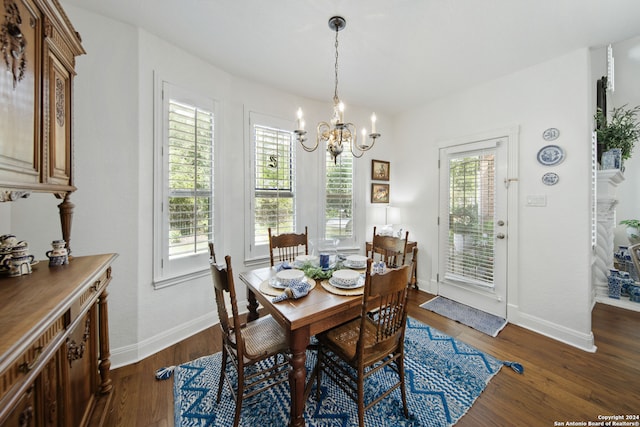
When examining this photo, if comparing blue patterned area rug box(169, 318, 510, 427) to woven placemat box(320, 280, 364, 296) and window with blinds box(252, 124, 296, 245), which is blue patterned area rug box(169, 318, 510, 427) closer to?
woven placemat box(320, 280, 364, 296)

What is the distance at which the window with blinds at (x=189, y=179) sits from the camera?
7.57 ft

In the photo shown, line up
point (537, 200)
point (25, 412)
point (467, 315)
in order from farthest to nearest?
1. point (467, 315)
2. point (537, 200)
3. point (25, 412)

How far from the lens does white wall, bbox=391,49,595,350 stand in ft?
7.46

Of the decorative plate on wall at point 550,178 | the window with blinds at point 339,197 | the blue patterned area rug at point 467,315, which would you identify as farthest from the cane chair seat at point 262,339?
the decorative plate on wall at point 550,178

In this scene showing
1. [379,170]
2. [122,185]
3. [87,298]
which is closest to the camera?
[87,298]

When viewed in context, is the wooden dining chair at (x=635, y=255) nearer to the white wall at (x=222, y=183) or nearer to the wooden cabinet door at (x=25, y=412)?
the white wall at (x=222, y=183)

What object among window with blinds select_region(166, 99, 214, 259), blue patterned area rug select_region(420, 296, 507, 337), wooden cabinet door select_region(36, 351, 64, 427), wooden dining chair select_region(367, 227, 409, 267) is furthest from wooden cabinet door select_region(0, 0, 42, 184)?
blue patterned area rug select_region(420, 296, 507, 337)

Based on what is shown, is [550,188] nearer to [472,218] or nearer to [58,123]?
[472,218]

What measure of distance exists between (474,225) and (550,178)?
885 millimetres

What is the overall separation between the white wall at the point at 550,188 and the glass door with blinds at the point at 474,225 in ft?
0.57

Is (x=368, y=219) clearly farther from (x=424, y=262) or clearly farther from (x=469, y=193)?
(x=469, y=193)

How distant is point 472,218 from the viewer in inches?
122

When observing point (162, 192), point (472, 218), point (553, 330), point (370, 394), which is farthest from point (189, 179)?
point (553, 330)

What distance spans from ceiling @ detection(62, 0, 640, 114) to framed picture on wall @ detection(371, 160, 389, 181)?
51.8 inches
